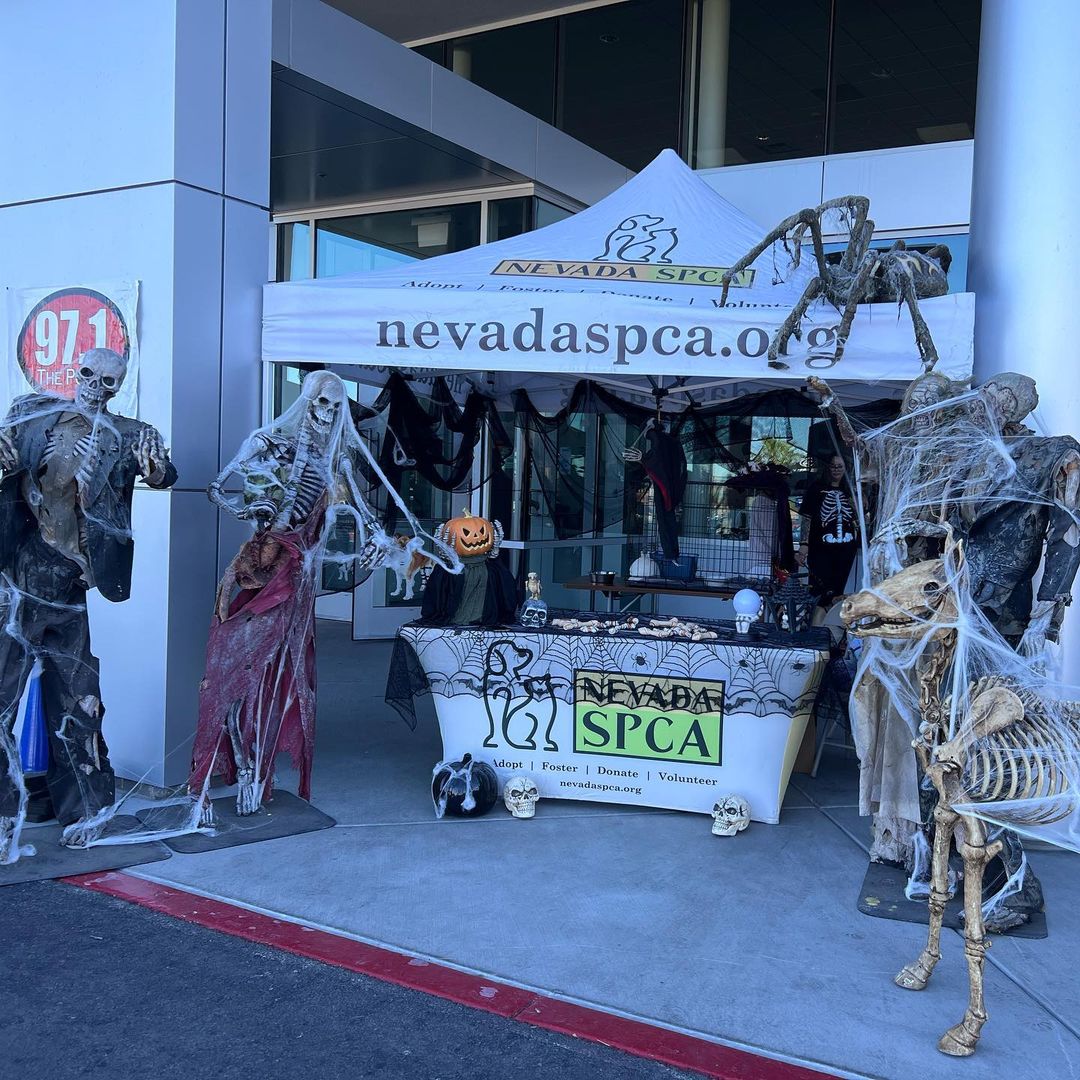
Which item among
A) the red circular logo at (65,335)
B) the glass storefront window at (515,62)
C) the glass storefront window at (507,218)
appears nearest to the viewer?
the red circular logo at (65,335)

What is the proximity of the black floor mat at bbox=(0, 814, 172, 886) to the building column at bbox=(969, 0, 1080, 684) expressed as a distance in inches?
175

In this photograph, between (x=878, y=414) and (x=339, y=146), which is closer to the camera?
(x=878, y=414)

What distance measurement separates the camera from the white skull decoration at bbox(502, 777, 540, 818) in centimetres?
534

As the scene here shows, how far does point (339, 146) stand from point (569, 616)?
5226 millimetres

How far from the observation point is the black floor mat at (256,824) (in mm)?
4895

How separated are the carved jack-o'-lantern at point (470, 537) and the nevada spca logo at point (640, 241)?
1.74 metres

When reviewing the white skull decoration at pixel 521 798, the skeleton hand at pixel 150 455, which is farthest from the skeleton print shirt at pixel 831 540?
the skeleton hand at pixel 150 455

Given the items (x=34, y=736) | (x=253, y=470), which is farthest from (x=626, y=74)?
(x=34, y=736)

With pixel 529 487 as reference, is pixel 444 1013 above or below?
below

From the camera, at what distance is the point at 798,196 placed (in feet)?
31.1

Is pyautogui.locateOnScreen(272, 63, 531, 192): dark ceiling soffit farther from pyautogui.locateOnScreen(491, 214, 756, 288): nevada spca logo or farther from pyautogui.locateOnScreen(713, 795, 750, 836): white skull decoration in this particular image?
pyautogui.locateOnScreen(713, 795, 750, 836): white skull decoration

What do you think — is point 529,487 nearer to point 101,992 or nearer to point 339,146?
point 339,146

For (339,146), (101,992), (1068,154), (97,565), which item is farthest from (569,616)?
(339,146)

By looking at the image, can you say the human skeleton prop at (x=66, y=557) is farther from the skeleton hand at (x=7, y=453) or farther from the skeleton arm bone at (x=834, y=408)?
the skeleton arm bone at (x=834, y=408)
